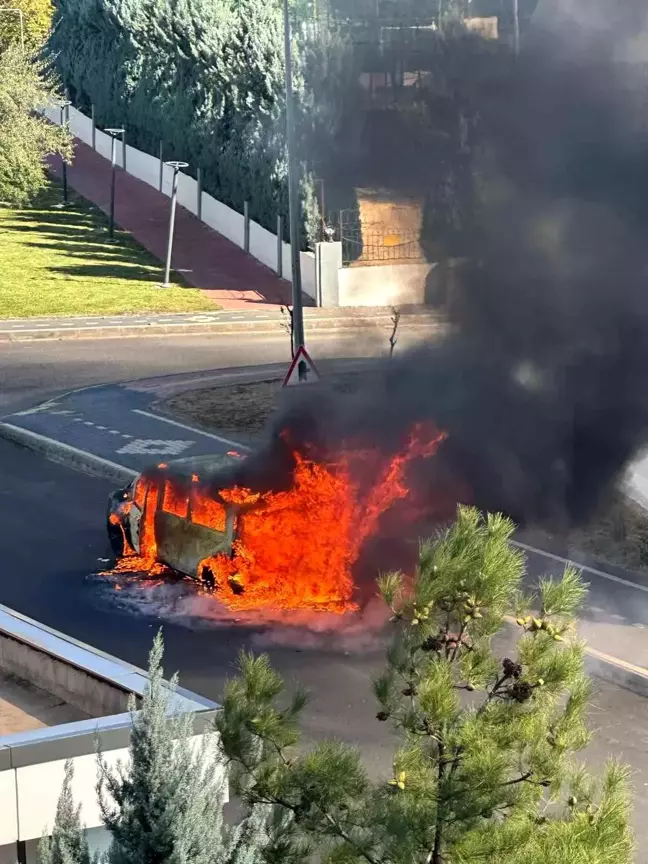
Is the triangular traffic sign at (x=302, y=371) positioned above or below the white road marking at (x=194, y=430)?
above

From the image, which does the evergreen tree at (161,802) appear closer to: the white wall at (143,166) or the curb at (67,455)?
the curb at (67,455)

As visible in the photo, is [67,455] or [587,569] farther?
[67,455]

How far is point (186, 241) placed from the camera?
3897 centimetres

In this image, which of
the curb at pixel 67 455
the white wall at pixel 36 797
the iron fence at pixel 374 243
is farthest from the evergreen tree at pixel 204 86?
the white wall at pixel 36 797

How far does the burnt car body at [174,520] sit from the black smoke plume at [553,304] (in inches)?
63.9

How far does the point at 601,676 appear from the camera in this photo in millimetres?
10758

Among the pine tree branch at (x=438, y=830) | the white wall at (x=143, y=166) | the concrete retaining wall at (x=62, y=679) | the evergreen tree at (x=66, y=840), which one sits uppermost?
the white wall at (x=143, y=166)

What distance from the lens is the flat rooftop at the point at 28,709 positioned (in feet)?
22.4

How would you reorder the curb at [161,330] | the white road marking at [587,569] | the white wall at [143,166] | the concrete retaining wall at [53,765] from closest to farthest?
the concrete retaining wall at [53,765] < the white road marking at [587,569] < the curb at [161,330] < the white wall at [143,166]

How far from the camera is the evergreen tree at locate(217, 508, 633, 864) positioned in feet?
13.6

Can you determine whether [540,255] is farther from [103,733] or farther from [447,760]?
[447,760]

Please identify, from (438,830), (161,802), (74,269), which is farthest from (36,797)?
(74,269)

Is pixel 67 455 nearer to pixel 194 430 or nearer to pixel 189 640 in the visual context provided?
pixel 194 430

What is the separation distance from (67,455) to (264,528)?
6.43 m
